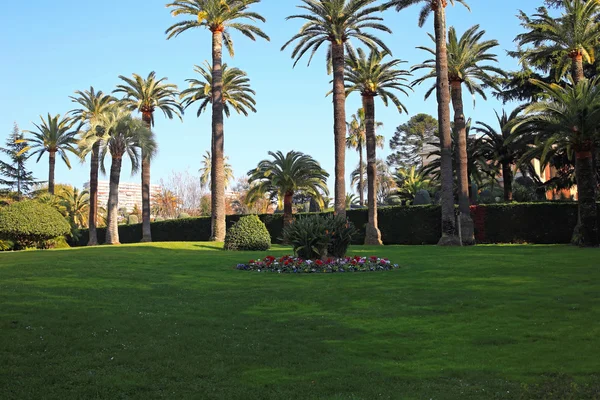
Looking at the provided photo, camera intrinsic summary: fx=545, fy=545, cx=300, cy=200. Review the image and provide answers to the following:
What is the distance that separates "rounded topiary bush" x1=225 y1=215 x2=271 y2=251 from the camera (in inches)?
1032

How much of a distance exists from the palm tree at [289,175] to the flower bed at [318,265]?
66.0 ft

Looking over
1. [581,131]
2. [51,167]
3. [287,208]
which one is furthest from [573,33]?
[51,167]

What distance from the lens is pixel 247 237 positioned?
26203mm

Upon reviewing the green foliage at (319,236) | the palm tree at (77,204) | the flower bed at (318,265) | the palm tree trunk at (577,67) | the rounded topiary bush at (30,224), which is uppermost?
the palm tree trunk at (577,67)

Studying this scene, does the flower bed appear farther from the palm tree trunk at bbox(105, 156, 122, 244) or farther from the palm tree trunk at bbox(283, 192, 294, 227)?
the palm tree trunk at bbox(105, 156, 122, 244)

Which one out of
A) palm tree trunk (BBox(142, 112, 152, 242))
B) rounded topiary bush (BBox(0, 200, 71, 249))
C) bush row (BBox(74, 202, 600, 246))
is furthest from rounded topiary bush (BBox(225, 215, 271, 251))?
palm tree trunk (BBox(142, 112, 152, 242))

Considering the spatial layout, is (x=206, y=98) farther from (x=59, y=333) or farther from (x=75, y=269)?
(x=59, y=333)

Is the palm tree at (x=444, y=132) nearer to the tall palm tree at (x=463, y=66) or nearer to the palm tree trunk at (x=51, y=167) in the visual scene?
the tall palm tree at (x=463, y=66)

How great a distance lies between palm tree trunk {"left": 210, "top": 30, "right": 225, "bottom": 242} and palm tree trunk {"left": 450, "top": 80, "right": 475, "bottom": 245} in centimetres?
1486

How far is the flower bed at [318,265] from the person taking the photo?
55.9ft

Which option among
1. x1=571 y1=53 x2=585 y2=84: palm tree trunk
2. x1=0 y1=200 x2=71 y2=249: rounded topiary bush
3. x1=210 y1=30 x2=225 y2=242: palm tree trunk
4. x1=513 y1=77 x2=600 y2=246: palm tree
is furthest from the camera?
x1=210 y1=30 x2=225 y2=242: palm tree trunk

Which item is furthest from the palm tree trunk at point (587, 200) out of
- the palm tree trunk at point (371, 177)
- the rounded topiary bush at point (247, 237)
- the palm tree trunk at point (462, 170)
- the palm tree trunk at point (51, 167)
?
the palm tree trunk at point (51, 167)

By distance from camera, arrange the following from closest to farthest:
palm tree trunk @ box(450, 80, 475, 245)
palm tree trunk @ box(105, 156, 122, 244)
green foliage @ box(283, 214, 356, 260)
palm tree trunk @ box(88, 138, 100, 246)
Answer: green foliage @ box(283, 214, 356, 260) → palm tree trunk @ box(450, 80, 475, 245) → palm tree trunk @ box(105, 156, 122, 244) → palm tree trunk @ box(88, 138, 100, 246)

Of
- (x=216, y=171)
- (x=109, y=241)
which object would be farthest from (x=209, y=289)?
(x=109, y=241)
